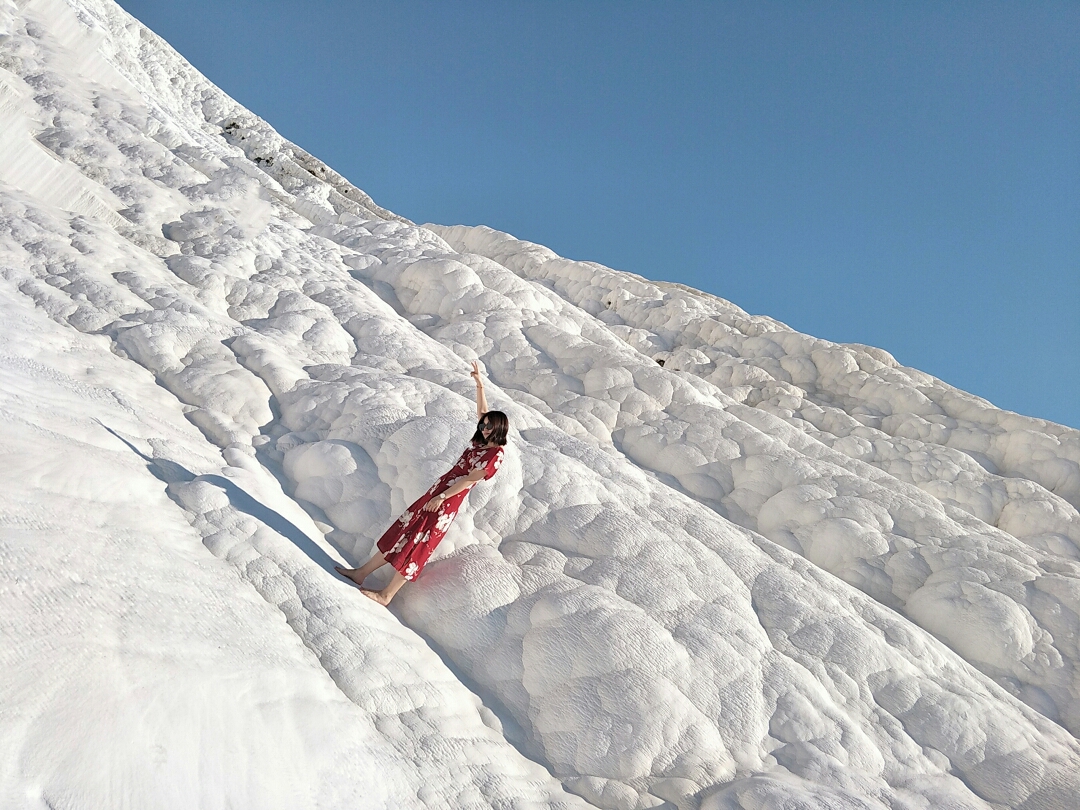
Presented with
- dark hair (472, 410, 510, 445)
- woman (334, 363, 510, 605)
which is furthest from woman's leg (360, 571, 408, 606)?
dark hair (472, 410, 510, 445)

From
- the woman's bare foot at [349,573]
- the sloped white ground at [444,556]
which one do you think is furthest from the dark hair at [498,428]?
the woman's bare foot at [349,573]

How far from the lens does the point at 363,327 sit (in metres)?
6.88

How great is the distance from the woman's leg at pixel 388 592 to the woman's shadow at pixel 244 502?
21cm

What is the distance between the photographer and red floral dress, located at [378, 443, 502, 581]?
148 inches

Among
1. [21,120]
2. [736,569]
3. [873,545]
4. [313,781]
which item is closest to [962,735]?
[736,569]

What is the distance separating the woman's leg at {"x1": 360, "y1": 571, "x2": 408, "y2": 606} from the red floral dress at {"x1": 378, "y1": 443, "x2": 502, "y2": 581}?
0.03m

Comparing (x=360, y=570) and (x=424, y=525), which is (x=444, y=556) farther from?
(x=360, y=570)

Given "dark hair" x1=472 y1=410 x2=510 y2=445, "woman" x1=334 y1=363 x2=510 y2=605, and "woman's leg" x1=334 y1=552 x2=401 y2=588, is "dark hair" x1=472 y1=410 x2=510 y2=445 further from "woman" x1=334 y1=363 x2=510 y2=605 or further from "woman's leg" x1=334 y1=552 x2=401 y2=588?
"woman's leg" x1=334 y1=552 x2=401 y2=588

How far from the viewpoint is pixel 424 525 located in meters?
3.79

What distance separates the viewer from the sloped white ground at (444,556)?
8.19 feet

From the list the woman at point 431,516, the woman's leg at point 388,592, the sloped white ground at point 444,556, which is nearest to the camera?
the sloped white ground at point 444,556

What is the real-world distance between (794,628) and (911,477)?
12.6 feet

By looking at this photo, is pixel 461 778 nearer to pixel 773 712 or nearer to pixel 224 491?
pixel 773 712

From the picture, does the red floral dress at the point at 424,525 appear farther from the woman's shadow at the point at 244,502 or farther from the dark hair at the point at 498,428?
the woman's shadow at the point at 244,502
